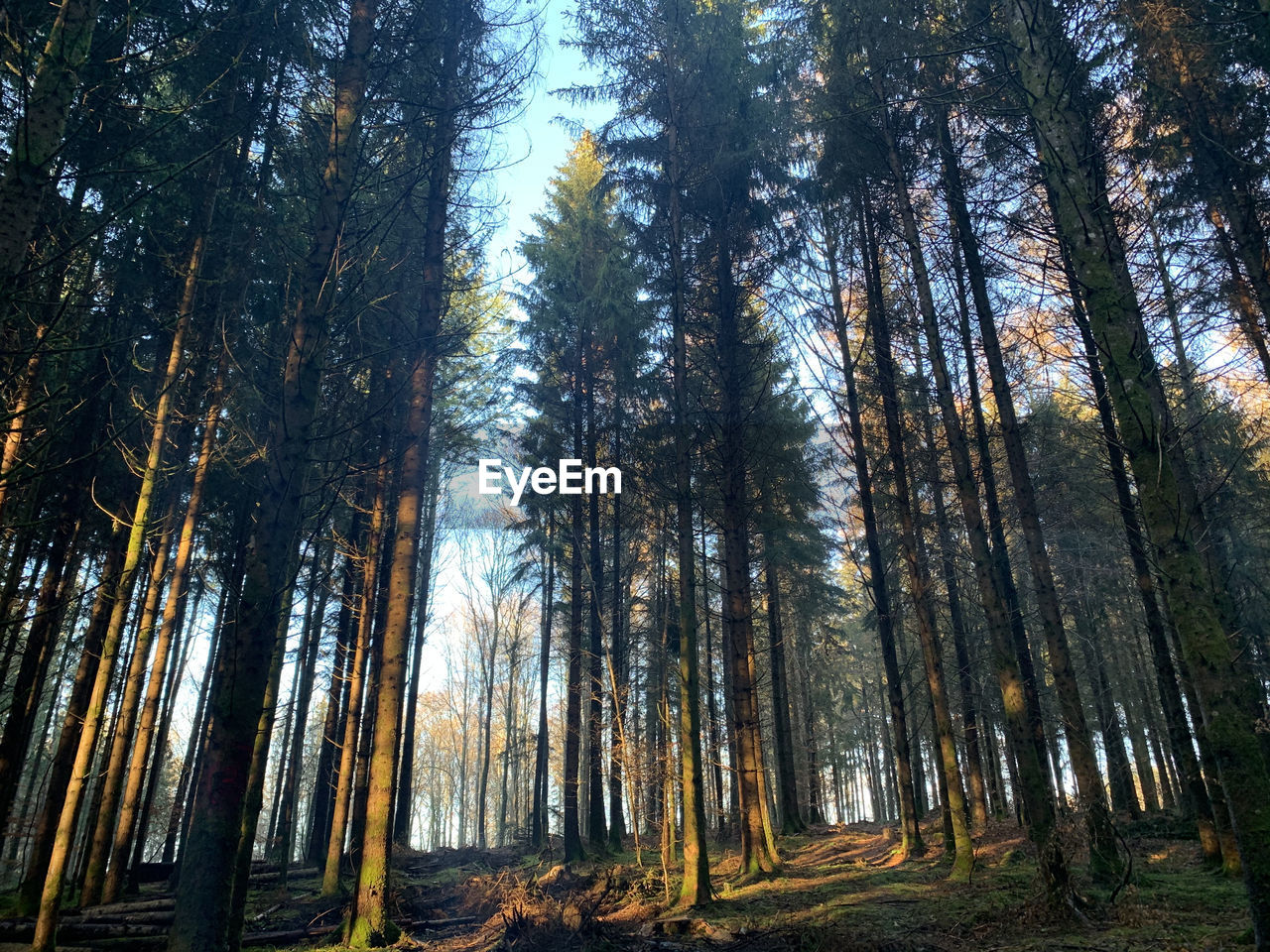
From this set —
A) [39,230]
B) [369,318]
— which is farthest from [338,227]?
[369,318]

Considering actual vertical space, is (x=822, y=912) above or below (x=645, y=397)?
below

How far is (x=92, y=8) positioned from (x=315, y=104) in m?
2.51

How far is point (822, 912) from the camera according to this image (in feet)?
25.1

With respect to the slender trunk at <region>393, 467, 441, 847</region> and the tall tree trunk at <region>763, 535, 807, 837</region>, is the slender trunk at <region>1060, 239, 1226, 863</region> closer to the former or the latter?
the tall tree trunk at <region>763, 535, 807, 837</region>

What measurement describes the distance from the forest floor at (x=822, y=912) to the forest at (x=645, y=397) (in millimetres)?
102

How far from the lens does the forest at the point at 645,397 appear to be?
5398 millimetres

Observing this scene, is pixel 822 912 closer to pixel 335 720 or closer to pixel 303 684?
pixel 335 720

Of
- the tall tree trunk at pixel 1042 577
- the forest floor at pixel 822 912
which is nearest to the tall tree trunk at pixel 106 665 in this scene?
the forest floor at pixel 822 912

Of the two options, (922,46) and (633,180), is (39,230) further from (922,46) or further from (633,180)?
(922,46)

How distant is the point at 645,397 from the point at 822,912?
1215 centimetres

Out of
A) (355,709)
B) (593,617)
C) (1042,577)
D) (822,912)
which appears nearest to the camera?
(822,912)

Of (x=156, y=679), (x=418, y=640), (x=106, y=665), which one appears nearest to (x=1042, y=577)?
(x=106, y=665)

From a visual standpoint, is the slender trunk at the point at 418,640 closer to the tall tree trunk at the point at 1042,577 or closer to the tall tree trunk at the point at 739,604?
the tall tree trunk at the point at 739,604

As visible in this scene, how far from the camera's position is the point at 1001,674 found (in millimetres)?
8430
